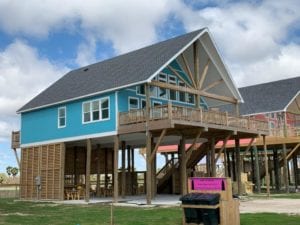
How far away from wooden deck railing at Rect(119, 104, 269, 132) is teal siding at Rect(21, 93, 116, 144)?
50.0 inches

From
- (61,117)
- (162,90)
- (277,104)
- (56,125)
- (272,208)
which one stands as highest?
(277,104)

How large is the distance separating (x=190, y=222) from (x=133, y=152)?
78.4 ft

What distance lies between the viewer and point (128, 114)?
81.1ft

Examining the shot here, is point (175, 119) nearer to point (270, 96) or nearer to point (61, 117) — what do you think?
point (61, 117)

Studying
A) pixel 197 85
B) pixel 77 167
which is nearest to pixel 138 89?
pixel 197 85

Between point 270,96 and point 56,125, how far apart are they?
21664 millimetres

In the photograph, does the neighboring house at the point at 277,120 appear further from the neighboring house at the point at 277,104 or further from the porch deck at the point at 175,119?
the porch deck at the point at 175,119

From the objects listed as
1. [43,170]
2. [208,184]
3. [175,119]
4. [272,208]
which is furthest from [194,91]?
[208,184]

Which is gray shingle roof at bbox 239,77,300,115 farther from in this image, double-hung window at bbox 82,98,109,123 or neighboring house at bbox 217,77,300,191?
double-hung window at bbox 82,98,109,123

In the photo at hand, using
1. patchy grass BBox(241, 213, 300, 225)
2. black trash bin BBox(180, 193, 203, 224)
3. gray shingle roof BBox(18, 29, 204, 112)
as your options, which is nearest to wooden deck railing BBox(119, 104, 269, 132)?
gray shingle roof BBox(18, 29, 204, 112)

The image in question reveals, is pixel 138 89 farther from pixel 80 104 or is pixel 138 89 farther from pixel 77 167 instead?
pixel 77 167

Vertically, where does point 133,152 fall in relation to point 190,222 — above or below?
above

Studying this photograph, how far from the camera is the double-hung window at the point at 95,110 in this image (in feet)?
84.9

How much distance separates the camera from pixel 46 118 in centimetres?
3064
